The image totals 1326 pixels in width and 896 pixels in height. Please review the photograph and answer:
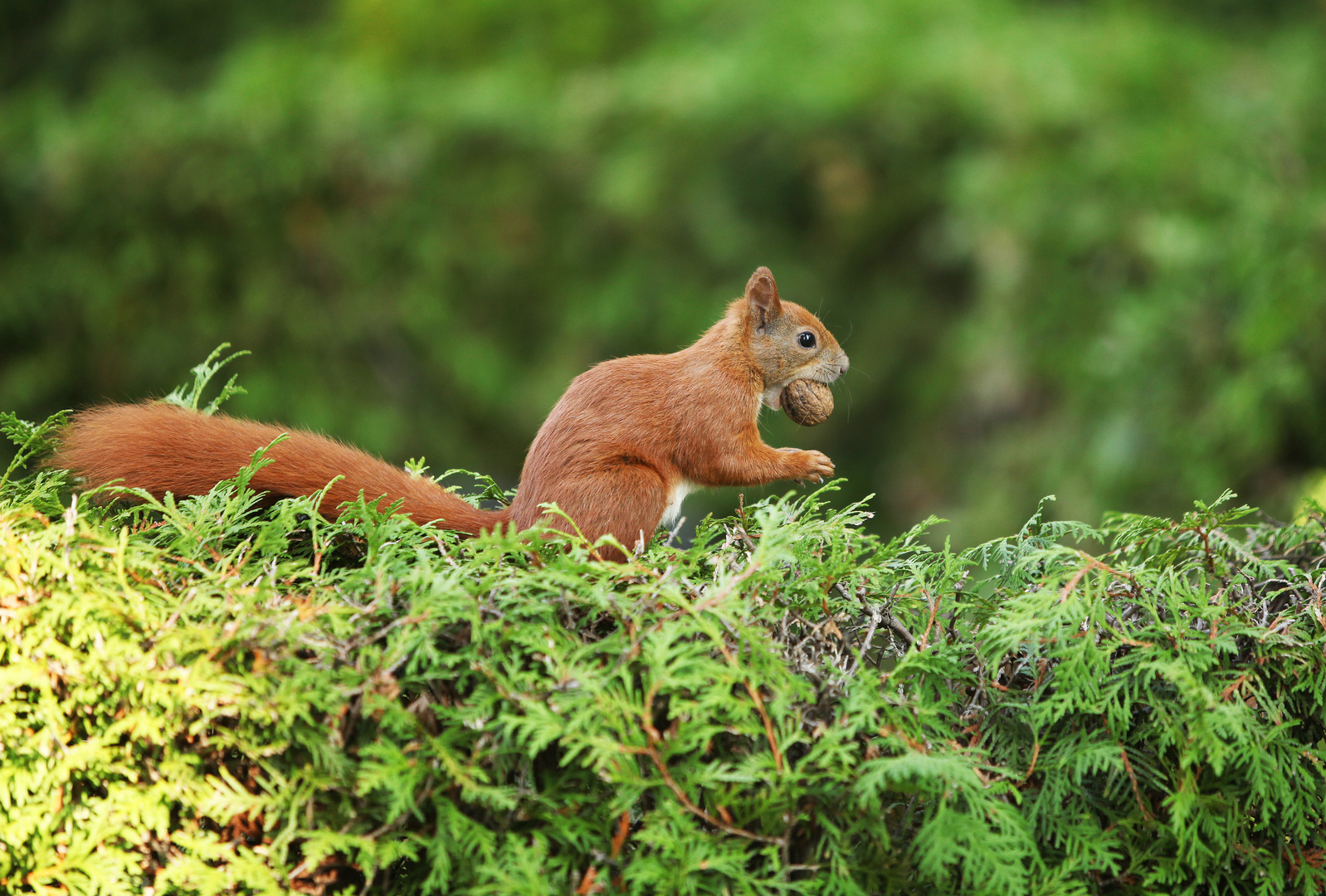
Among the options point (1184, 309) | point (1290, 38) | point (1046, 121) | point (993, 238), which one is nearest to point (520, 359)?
point (993, 238)

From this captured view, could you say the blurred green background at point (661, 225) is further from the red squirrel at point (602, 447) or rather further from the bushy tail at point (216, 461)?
the bushy tail at point (216, 461)

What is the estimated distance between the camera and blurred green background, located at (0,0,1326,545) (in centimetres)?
447

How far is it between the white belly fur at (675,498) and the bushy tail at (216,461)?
0.26m

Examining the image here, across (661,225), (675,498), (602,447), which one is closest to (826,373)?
(675,498)

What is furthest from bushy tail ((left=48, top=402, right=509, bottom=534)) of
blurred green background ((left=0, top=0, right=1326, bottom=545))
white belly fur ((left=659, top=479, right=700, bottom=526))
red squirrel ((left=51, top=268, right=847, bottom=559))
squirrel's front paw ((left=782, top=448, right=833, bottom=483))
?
blurred green background ((left=0, top=0, right=1326, bottom=545))

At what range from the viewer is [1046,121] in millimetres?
4691

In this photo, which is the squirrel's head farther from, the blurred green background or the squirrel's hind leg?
the blurred green background

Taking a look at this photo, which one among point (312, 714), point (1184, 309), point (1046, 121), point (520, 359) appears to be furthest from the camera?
point (520, 359)

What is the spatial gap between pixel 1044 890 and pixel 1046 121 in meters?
4.21

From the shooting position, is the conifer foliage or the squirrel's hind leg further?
the squirrel's hind leg

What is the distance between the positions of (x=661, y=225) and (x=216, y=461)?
3851 millimetres

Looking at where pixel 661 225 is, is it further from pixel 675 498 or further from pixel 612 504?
pixel 612 504

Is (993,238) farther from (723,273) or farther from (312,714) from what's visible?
(312,714)

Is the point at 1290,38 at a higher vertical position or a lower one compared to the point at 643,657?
higher
